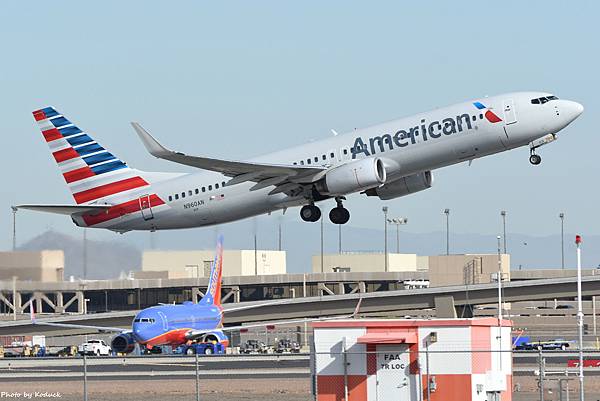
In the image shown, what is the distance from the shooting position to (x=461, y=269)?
448 ft

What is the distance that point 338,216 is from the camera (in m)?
58.1

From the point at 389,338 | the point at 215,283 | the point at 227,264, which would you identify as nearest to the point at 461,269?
the point at 227,264

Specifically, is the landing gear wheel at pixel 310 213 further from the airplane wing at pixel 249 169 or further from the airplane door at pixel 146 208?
the airplane door at pixel 146 208

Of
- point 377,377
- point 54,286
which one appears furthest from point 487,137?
point 377,377

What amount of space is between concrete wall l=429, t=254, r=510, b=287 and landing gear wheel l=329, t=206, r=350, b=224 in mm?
77389

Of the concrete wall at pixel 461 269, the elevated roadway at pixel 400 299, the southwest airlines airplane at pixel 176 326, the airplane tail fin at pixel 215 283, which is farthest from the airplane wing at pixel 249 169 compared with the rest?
the concrete wall at pixel 461 269

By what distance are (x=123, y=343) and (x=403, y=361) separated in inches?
2014

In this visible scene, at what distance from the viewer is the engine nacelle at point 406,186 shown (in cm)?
5650

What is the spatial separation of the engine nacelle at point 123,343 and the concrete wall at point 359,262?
8708 centimetres

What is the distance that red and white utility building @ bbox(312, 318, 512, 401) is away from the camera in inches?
1179

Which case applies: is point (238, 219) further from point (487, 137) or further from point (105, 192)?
point (487, 137)

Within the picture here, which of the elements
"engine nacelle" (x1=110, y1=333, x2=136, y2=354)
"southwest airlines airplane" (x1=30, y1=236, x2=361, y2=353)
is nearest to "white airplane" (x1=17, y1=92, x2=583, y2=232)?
"southwest airlines airplane" (x1=30, y1=236, x2=361, y2=353)

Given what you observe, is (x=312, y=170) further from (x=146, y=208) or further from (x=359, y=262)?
(x=359, y=262)

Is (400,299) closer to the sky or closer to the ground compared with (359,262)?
closer to the ground
